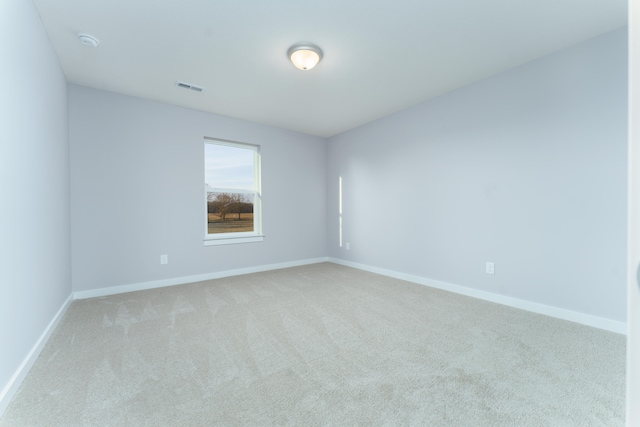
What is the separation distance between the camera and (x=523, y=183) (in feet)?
9.19

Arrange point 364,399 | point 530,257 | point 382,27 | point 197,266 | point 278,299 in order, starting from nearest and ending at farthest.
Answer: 1. point 364,399
2. point 382,27
3. point 530,257
4. point 278,299
5. point 197,266

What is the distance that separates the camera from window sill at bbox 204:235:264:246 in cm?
404

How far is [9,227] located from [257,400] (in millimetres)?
1651

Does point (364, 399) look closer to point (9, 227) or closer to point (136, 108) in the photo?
point (9, 227)

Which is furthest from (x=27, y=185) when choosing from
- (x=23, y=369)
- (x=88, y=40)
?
(x=88, y=40)

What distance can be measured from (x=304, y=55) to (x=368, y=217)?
264cm

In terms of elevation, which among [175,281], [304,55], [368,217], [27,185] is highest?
[304,55]

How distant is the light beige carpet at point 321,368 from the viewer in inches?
55.5

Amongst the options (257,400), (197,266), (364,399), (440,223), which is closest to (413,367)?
(364,399)

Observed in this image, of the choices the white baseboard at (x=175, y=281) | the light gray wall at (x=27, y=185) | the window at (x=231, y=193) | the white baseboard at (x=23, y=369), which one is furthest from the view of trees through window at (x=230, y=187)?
the white baseboard at (x=23, y=369)

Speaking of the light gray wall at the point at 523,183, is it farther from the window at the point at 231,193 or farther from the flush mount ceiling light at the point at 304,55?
the window at the point at 231,193

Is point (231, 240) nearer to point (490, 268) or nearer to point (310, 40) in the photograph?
point (310, 40)

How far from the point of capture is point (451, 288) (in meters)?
3.39

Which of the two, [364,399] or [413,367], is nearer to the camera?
[364,399]
